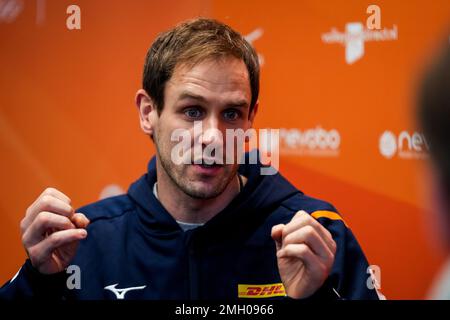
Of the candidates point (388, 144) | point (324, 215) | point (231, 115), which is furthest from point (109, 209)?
point (388, 144)

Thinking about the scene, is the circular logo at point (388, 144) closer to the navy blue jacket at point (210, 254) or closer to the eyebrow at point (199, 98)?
the navy blue jacket at point (210, 254)

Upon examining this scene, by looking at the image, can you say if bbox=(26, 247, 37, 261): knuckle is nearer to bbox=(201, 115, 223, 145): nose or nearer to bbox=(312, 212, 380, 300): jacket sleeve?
bbox=(201, 115, 223, 145): nose

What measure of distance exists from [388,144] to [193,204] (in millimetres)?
658

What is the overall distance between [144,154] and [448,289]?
1089 millimetres

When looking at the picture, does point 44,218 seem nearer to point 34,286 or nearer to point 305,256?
point 34,286

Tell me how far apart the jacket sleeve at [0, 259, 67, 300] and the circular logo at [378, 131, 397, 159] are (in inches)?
40.4

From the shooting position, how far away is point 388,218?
1.84 m

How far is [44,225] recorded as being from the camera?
1.32 meters

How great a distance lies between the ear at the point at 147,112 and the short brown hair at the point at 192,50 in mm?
22

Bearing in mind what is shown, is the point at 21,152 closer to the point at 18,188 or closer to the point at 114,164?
the point at 18,188

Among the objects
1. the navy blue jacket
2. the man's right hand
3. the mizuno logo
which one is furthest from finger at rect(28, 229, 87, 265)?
the mizuno logo

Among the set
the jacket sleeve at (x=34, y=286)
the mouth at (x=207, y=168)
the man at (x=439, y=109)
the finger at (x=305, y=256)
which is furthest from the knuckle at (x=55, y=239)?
the man at (x=439, y=109)

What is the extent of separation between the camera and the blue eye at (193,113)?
1.54m
